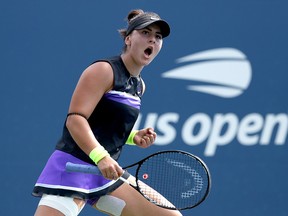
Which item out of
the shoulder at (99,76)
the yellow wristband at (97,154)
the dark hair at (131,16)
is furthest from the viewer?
the dark hair at (131,16)

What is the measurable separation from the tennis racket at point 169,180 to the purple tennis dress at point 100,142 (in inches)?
6.5

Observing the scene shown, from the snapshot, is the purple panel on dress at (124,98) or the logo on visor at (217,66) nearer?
the purple panel on dress at (124,98)

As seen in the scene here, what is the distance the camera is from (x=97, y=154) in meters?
3.65

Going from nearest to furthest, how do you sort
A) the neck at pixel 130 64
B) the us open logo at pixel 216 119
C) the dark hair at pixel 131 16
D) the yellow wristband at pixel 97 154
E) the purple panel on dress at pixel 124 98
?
the yellow wristband at pixel 97 154 → the purple panel on dress at pixel 124 98 → the neck at pixel 130 64 → the dark hair at pixel 131 16 → the us open logo at pixel 216 119

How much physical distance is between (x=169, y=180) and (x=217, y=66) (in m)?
2.31

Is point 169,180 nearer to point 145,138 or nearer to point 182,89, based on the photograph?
point 145,138

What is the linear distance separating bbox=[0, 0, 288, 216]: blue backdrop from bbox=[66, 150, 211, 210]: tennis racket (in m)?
1.92

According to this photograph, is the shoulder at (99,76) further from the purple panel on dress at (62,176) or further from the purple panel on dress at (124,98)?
the purple panel on dress at (62,176)

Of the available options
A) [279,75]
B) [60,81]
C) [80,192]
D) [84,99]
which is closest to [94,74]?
[84,99]

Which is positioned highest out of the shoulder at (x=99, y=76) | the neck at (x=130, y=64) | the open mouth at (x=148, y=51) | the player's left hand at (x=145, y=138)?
the open mouth at (x=148, y=51)

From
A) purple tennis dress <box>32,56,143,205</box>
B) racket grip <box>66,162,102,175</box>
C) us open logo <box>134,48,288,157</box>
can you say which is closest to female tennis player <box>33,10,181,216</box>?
purple tennis dress <box>32,56,143,205</box>

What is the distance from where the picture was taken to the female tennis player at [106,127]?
380 cm

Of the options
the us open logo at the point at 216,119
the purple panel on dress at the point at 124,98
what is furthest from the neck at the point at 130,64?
the us open logo at the point at 216,119

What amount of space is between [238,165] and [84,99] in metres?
2.84
